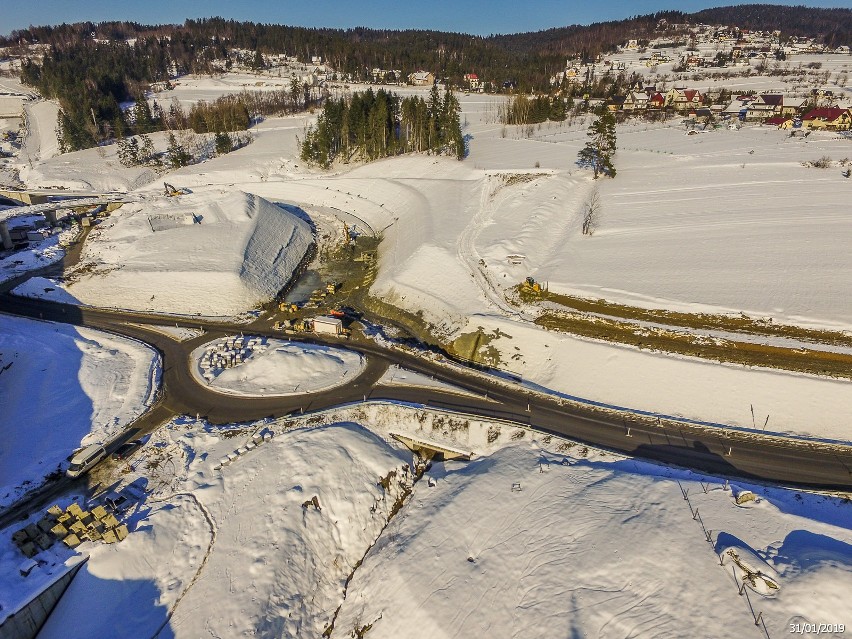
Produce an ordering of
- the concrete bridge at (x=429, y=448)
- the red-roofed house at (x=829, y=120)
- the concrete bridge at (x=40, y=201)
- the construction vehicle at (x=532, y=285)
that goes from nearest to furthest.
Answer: the concrete bridge at (x=429, y=448)
the construction vehicle at (x=532, y=285)
the concrete bridge at (x=40, y=201)
the red-roofed house at (x=829, y=120)

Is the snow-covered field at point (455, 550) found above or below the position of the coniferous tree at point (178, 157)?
below

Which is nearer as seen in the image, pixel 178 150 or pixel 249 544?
pixel 249 544

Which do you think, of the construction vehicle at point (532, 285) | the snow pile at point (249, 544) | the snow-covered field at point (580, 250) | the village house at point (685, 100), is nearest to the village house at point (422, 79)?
the village house at point (685, 100)

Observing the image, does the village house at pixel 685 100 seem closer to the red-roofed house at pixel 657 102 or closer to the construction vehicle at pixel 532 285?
the red-roofed house at pixel 657 102

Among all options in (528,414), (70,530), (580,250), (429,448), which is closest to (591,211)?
(580,250)

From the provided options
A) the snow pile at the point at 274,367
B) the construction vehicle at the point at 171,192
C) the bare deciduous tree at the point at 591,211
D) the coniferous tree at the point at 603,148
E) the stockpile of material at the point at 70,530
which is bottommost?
the stockpile of material at the point at 70,530

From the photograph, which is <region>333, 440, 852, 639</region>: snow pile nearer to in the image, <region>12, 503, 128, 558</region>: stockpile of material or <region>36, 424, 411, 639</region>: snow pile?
<region>36, 424, 411, 639</region>: snow pile

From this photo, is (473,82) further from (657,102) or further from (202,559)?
(202,559)
